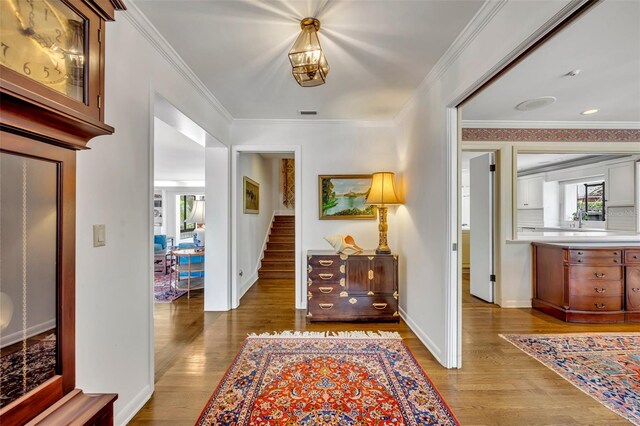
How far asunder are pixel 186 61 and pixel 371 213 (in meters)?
2.58

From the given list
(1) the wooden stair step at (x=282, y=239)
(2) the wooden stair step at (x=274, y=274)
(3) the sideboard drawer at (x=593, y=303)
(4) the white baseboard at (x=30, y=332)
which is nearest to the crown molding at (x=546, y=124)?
(3) the sideboard drawer at (x=593, y=303)

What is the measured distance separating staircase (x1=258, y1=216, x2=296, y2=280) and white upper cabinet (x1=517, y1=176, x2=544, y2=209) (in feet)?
19.5

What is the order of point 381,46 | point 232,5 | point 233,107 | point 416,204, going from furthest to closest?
1. point 233,107
2. point 416,204
3. point 381,46
4. point 232,5

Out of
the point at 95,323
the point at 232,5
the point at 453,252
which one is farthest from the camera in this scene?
the point at 453,252

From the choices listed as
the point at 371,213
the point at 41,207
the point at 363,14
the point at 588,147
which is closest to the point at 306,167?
the point at 371,213

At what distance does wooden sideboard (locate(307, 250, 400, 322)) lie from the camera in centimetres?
314

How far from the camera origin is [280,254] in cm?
584

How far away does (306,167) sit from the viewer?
369 centimetres

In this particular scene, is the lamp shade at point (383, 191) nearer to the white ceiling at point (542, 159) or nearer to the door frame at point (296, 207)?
the door frame at point (296, 207)

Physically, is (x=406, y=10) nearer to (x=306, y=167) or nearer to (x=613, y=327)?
(x=306, y=167)

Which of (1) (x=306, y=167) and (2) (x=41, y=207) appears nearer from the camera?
(2) (x=41, y=207)

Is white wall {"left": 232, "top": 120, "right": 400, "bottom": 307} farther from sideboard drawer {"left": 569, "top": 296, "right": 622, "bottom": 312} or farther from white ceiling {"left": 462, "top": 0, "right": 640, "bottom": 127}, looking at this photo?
sideboard drawer {"left": 569, "top": 296, "right": 622, "bottom": 312}

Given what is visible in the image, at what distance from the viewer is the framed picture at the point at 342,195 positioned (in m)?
3.68

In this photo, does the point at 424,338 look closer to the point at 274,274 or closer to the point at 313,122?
the point at 313,122
